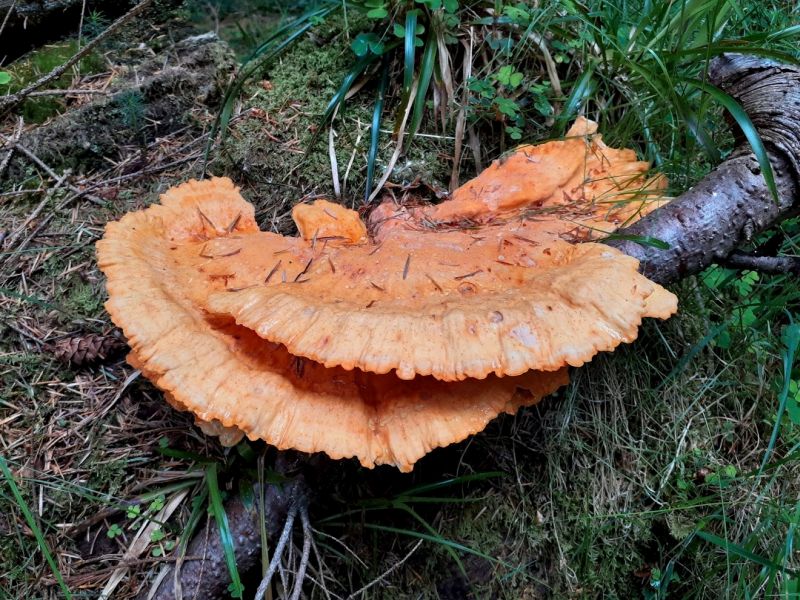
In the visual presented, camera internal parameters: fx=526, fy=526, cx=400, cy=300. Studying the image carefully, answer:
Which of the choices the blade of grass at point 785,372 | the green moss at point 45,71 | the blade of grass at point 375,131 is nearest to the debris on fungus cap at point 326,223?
the blade of grass at point 375,131

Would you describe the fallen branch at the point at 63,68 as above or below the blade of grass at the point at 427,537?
above

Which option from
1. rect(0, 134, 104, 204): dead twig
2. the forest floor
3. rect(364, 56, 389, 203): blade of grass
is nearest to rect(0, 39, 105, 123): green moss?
the forest floor

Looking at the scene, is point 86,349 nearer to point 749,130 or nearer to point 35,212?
point 35,212

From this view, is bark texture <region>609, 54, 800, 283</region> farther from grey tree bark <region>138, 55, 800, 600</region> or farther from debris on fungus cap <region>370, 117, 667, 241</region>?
debris on fungus cap <region>370, 117, 667, 241</region>

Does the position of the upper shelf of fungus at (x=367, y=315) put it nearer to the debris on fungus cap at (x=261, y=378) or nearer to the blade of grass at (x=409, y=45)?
the debris on fungus cap at (x=261, y=378)

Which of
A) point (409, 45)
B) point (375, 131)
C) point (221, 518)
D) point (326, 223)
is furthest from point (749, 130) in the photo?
point (221, 518)

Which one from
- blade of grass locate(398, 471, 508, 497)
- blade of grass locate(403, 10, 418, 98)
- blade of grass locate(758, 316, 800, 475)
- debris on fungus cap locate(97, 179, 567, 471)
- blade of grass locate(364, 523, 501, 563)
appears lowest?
blade of grass locate(364, 523, 501, 563)
